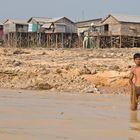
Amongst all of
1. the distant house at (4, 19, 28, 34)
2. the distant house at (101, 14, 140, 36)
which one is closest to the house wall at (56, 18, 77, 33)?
the distant house at (4, 19, 28, 34)

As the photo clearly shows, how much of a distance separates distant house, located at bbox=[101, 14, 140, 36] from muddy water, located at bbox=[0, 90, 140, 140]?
38.9m

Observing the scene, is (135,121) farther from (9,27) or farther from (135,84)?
(9,27)

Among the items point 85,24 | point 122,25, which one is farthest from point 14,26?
point 122,25

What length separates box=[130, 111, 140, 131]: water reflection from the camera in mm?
6873

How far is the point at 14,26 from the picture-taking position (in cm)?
5966

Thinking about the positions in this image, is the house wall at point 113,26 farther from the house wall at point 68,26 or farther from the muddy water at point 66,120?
the muddy water at point 66,120

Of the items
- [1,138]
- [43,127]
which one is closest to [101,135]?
[43,127]

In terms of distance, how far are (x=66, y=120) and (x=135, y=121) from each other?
1139 mm

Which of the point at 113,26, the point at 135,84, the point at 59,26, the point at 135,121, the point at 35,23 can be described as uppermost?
the point at 35,23

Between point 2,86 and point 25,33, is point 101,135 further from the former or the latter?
point 25,33

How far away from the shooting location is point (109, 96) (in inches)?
465

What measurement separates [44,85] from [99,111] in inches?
196

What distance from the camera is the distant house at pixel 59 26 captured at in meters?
54.8

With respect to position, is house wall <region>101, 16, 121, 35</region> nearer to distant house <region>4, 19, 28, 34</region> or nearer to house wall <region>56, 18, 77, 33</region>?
house wall <region>56, 18, 77, 33</region>
